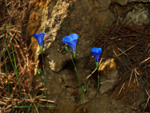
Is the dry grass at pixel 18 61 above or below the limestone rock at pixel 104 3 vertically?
below

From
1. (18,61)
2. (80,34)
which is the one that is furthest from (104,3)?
(18,61)

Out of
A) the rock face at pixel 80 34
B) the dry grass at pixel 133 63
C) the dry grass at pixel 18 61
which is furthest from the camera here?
the dry grass at pixel 18 61

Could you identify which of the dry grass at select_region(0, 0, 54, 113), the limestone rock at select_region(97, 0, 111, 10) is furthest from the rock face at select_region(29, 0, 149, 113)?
the dry grass at select_region(0, 0, 54, 113)

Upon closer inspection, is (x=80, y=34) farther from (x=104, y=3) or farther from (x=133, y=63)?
(x=133, y=63)

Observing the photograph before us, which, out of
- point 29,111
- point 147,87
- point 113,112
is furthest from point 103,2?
point 29,111

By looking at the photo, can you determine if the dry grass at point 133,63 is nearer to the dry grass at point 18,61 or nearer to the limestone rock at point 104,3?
the limestone rock at point 104,3

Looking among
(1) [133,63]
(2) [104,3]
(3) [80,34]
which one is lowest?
(1) [133,63]

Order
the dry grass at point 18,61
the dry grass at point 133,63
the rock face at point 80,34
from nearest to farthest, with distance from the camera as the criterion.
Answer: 1. the dry grass at point 133,63
2. the rock face at point 80,34
3. the dry grass at point 18,61

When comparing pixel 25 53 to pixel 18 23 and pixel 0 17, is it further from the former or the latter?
pixel 0 17

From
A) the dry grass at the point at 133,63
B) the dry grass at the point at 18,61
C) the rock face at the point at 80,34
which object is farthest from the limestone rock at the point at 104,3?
the dry grass at the point at 18,61

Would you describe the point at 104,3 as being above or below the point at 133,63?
above

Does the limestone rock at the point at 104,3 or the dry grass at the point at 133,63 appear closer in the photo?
the dry grass at the point at 133,63
